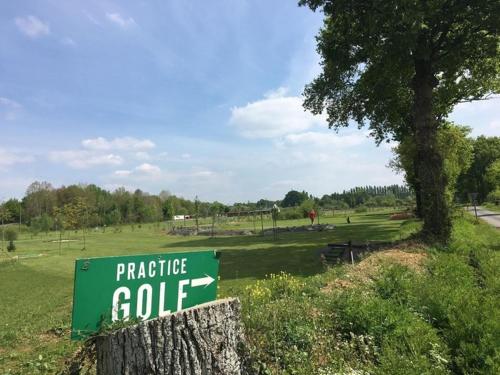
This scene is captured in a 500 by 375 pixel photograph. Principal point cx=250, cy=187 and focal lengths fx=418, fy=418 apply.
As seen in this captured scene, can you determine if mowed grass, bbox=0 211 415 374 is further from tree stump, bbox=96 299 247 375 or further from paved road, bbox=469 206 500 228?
paved road, bbox=469 206 500 228

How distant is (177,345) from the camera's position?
3078mm

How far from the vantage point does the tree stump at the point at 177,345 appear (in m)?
2.97

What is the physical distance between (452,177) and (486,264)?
2296 cm

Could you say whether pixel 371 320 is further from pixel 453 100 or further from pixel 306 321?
pixel 453 100

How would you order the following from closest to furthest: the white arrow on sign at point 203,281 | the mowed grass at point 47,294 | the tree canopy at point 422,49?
the white arrow on sign at point 203,281 < the mowed grass at point 47,294 < the tree canopy at point 422,49

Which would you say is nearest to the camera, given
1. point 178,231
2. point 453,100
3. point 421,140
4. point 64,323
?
point 64,323

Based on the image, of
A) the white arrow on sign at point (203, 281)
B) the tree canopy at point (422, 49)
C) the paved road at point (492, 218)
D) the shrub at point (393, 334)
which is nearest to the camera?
the white arrow on sign at point (203, 281)

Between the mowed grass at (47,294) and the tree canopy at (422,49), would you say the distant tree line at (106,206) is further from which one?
the tree canopy at (422,49)

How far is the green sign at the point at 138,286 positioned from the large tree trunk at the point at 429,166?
13.8 meters

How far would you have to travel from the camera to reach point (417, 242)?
14445 millimetres

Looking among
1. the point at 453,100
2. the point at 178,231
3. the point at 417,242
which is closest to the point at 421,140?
the point at 417,242

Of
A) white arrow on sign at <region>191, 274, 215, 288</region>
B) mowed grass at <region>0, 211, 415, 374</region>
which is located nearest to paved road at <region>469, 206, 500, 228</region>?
mowed grass at <region>0, 211, 415, 374</region>

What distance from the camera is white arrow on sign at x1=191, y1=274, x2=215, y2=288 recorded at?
11.2 ft

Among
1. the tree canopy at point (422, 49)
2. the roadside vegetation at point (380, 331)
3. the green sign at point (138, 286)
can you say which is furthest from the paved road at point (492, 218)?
the green sign at point (138, 286)
